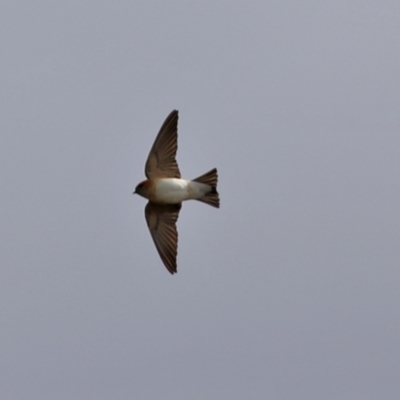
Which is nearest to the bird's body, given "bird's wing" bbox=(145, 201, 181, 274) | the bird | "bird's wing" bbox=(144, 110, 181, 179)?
the bird

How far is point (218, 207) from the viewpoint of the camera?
30578 mm

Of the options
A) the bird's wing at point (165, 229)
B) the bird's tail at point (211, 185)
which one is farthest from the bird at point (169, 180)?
the bird's wing at point (165, 229)

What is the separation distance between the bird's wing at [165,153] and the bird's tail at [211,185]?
0.29 m

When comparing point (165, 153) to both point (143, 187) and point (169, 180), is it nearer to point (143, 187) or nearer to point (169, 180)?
point (169, 180)

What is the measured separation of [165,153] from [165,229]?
0.93 meters

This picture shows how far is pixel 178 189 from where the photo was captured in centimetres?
3048

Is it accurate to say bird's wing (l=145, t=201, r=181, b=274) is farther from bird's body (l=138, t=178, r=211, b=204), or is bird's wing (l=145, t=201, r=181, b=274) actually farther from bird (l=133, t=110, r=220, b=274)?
bird's body (l=138, t=178, r=211, b=204)

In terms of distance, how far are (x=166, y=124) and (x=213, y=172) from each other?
748 millimetres

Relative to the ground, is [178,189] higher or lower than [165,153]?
lower

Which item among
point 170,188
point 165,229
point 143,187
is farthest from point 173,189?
point 165,229

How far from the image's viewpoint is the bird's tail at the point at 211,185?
30578 mm

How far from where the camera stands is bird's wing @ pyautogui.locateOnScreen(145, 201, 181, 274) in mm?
30844

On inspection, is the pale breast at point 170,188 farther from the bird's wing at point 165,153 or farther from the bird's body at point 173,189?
the bird's wing at point 165,153

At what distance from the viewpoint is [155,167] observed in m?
30.6
